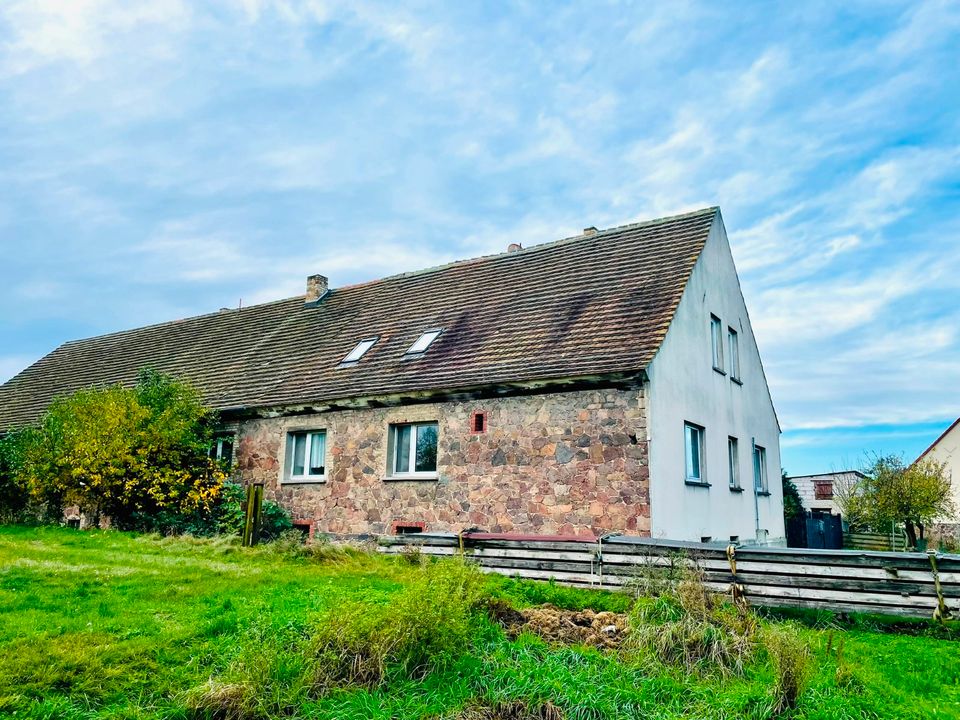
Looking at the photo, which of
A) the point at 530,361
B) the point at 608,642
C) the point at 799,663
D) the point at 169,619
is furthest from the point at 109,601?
the point at 530,361

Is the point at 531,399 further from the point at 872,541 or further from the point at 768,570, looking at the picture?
the point at 872,541

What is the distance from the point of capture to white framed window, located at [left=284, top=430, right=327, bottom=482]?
692 inches

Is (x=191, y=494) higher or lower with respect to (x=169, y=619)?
higher

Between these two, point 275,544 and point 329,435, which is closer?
point 275,544

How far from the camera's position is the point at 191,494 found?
17.1 m

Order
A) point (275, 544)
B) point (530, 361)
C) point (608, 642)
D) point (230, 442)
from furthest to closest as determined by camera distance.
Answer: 1. point (230, 442)
2. point (530, 361)
3. point (275, 544)
4. point (608, 642)

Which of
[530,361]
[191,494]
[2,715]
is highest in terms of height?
[530,361]

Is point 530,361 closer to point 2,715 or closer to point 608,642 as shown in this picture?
point 608,642

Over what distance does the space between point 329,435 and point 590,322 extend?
645 cm

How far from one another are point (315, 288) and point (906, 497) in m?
23.4

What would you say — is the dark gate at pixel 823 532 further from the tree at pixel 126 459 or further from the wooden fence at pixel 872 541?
the tree at pixel 126 459

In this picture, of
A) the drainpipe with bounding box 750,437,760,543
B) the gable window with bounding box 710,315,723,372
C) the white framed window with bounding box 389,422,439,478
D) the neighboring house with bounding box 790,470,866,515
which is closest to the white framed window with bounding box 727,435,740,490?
the drainpipe with bounding box 750,437,760,543

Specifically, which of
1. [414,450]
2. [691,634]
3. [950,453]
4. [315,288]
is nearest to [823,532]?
[950,453]

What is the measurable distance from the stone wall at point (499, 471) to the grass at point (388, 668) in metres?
4.94
